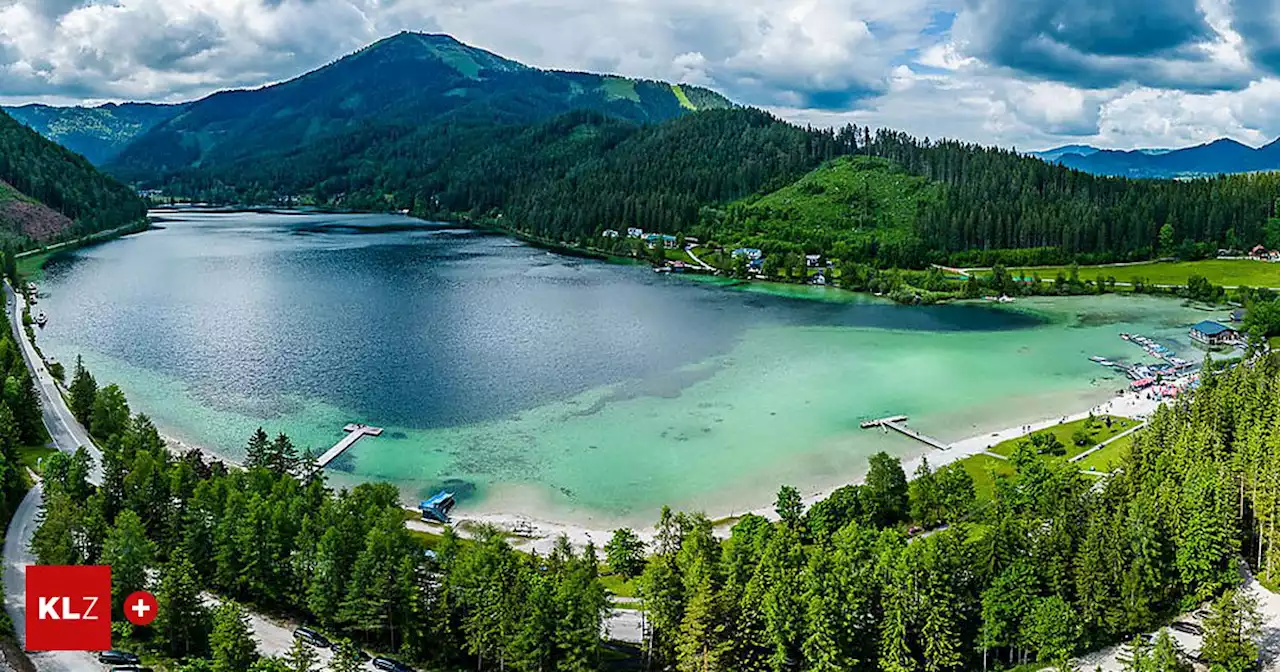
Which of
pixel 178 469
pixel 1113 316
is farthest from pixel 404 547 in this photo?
pixel 1113 316

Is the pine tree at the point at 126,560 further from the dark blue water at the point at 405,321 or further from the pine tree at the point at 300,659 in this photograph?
the dark blue water at the point at 405,321

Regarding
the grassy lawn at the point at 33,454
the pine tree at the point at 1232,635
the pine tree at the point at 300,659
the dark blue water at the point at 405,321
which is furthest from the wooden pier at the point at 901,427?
the grassy lawn at the point at 33,454

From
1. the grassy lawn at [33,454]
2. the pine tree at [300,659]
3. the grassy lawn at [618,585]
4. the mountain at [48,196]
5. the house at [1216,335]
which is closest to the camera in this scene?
the pine tree at [300,659]

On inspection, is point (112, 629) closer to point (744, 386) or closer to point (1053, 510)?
point (1053, 510)

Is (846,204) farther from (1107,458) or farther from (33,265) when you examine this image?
(33,265)

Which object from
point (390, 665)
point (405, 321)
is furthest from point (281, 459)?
point (405, 321)

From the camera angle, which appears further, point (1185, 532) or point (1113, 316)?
point (1113, 316)
